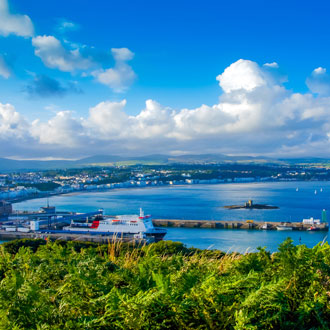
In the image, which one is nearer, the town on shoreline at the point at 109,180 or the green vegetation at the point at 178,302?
the green vegetation at the point at 178,302

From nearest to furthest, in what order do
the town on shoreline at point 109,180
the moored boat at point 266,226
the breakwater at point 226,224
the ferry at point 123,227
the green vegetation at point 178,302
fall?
the green vegetation at point 178,302 < the ferry at point 123,227 < the moored boat at point 266,226 < the breakwater at point 226,224 < the town on shoreline at point 109,180

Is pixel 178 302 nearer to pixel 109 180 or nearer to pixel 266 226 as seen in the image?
pixel 266 226

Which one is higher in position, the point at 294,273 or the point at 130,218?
the point at 294,273

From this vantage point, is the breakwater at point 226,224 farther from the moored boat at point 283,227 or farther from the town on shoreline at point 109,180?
the town on shoreline at point 109,180

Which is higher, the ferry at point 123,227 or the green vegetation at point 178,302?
the green vegetation at point 178,302

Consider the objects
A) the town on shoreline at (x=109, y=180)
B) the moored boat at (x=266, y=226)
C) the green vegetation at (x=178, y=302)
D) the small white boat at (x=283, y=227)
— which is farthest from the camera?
the town on shoreline at (x=109, y=180)

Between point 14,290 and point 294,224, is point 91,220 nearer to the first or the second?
point 294,224

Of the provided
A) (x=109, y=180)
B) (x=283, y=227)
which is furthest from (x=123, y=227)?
(x=109, y=180)

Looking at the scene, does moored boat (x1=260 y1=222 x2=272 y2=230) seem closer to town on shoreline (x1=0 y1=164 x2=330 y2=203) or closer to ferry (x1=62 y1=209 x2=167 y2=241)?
ferry (x1=62 y1=209 x2=167 y2=241)

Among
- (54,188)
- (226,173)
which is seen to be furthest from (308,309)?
(226,173)

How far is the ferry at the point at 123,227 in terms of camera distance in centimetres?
1778

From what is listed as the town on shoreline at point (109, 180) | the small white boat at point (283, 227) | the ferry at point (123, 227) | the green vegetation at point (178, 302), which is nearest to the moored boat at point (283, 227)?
the small white boat at point (283, 227)

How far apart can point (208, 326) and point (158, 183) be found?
195ft

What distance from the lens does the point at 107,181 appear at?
193ft
